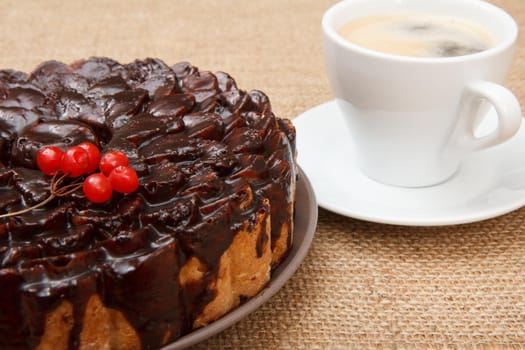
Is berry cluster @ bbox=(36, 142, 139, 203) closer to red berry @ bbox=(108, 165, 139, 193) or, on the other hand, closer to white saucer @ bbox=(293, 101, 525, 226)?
red berry @ bbox=(108, 165, 139, 193)

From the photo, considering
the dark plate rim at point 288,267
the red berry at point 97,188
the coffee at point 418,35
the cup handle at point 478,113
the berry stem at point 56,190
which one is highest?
the red berry at point 97,188

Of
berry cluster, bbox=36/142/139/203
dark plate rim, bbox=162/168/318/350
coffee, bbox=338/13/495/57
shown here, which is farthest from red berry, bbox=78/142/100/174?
coffee, bbox=338/13/495/57

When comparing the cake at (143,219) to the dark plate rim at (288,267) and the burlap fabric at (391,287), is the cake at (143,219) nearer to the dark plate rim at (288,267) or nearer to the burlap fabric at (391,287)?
the dark plate rim at (288,267)

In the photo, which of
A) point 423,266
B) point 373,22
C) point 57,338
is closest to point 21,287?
point 57,338

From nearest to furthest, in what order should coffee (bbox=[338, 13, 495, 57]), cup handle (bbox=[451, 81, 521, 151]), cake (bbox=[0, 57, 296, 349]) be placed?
cake (bbox=[0, 57, 296, 349]) < cup handle (bbox=[451, 81, 521, 151]) < coffee (bbox=[338, 13, 495, 57])

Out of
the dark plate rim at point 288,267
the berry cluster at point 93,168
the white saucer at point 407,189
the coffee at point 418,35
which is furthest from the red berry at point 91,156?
A: the coffee at point 418,35

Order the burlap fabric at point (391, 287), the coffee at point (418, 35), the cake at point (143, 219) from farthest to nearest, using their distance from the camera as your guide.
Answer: the coffee at point (418, 35) < the burlap fabric at point (391, 287) < the cake at point (143, 219)
